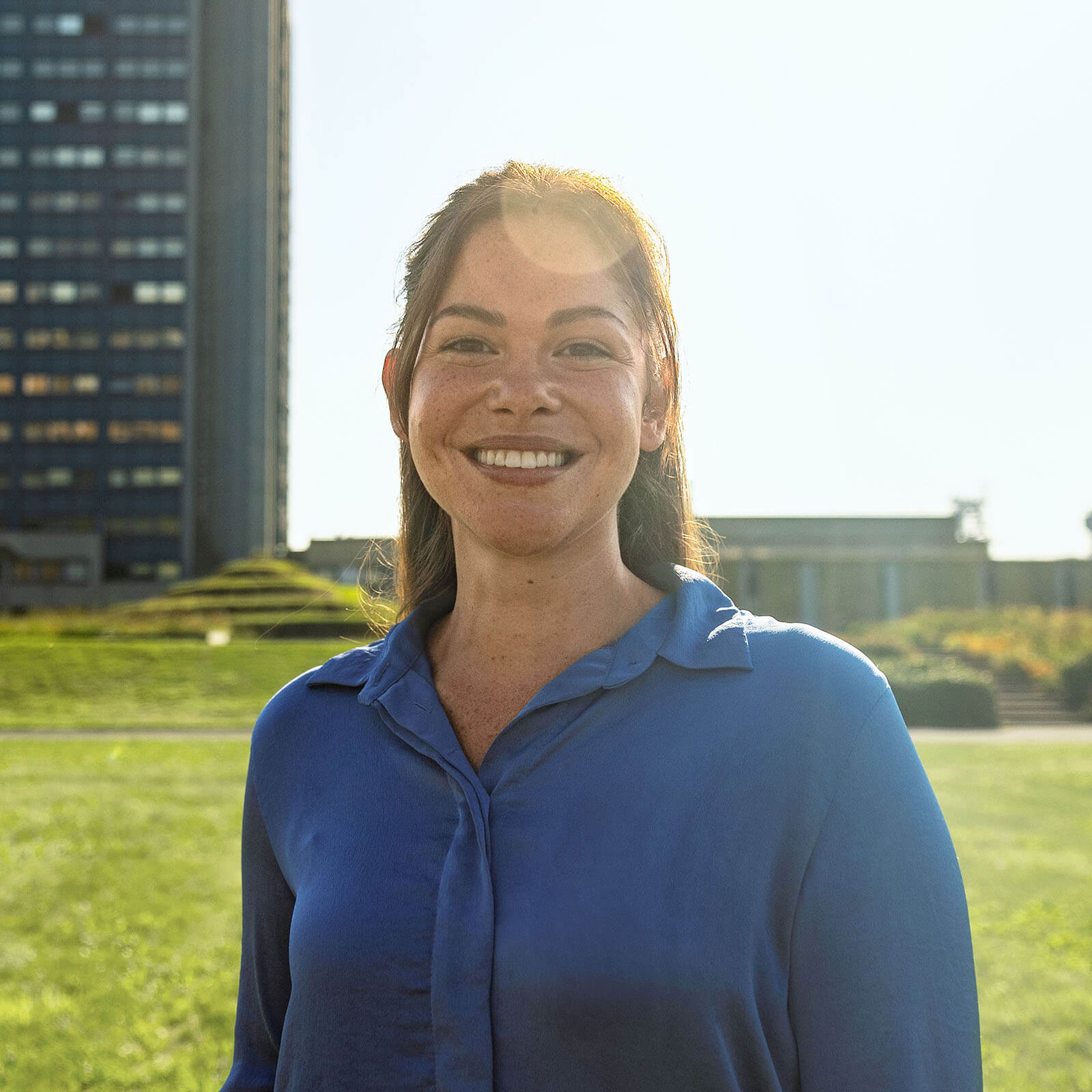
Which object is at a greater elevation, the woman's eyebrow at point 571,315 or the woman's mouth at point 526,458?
the woman's eyebrow at point 571,315

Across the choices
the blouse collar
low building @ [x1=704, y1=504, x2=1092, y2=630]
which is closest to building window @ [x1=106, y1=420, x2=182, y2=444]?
low building @ [x1=704, y1=504, x2=1092, y2=630]

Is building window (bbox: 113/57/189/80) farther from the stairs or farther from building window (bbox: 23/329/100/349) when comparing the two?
the stairs

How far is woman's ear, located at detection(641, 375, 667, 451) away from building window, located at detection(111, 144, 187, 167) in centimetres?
9268

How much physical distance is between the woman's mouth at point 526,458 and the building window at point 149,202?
91.2 metres

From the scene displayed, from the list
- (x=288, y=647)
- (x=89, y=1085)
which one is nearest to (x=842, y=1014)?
(x=89, y=1085)

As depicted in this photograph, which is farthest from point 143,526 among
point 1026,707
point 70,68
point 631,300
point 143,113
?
point 631,300

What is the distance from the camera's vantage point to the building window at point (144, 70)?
83.7 m

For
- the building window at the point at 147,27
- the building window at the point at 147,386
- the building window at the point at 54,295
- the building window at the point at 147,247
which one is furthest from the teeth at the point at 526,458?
the building window at the point at 147,27

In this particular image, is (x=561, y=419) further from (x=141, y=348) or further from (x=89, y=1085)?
(x=141, y=348)

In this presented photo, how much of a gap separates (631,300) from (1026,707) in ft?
84.6

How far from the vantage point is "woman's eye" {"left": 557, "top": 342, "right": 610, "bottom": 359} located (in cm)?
185

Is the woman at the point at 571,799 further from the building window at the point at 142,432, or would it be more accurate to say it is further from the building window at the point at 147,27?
the building window at the point at 147,27

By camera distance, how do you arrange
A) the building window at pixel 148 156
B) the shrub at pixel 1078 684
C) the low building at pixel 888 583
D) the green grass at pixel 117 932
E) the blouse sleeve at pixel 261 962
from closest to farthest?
the blouse sleeve at pixel 261 962
the green grass at pixel 117 932
the shrub at pixel 1078 684
the low building at pixel 888 583
the building window at pixel 148 156

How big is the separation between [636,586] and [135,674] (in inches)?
1021
